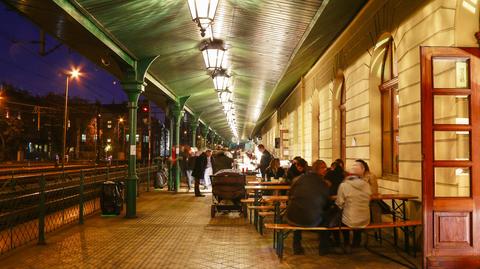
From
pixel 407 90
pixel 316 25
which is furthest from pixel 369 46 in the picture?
pixel 407 90

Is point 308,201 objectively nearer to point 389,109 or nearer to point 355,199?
point 355,199

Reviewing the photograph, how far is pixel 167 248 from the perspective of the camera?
347 inches

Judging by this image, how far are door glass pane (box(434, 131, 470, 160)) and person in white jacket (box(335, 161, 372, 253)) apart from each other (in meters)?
1.15

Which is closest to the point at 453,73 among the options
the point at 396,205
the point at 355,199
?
the point at 355,199

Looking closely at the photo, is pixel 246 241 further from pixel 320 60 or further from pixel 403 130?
pixel 320 60

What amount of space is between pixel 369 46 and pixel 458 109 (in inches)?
164

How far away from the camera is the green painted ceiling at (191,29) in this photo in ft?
29.7

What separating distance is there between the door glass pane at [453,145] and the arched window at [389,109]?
279cm

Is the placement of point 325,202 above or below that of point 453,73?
below

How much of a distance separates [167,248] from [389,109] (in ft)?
17.7

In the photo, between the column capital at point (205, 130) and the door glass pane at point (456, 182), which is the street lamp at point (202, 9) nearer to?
the door glass pane at point (456, 182)

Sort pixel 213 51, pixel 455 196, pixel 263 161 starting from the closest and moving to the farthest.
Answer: pixel 455 196
pixel 213 51
pixel 263 161

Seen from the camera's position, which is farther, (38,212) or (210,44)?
(210,44)

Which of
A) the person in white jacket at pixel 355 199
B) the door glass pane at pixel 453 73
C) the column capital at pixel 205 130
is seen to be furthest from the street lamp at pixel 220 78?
the column capital at pixel 205 130
